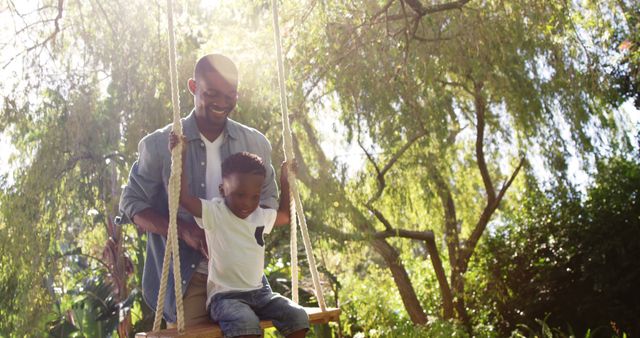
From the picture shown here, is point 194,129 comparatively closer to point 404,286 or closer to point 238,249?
point 238,249

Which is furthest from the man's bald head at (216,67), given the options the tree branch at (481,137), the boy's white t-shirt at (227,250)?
the tree branch at (481,137)

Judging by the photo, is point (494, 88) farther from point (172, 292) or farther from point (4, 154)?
point (172, 292)

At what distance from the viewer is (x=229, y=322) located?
2113 mm

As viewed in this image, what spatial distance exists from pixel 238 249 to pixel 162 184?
0.34m

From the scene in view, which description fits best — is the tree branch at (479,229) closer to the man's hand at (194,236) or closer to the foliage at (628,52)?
the foliage at (628,52)

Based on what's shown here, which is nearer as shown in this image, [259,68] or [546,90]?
[259,68]

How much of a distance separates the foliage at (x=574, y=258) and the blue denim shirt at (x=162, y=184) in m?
5.72

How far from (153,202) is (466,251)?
6.49 m

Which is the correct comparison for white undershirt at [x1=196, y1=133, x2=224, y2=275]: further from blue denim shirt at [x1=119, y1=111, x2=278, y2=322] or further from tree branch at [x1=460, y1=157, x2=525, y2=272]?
tree branch at [x1=460, y1=157, x2=525, y2=272]

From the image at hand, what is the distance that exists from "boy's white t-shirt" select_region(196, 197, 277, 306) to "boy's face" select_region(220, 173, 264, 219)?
0.07 ft

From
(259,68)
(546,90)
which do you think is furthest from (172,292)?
(546,90)

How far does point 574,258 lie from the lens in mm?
7887

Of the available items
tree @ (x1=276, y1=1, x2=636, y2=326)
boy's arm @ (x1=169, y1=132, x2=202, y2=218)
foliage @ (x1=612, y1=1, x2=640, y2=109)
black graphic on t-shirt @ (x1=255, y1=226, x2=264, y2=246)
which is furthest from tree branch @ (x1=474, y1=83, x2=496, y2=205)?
boy's arm @ (x1=169, y1=132, x2=202, y2=218)

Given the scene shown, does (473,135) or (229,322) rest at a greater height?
(473,135)
